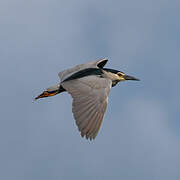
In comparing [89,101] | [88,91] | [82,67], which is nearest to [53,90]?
[82,67]

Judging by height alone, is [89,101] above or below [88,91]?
below

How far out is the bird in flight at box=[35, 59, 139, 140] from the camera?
31.1ft

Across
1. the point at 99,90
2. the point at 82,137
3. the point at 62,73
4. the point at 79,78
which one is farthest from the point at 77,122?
the point at 62,73

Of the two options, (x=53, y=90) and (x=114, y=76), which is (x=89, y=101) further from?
(x=114, y=76)

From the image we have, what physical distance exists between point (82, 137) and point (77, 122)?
0.38 meters

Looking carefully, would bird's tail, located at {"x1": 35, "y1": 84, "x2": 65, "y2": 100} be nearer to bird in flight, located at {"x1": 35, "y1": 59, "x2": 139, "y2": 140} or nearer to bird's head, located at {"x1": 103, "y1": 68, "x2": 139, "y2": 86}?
bird in flight, located at {"x1": 35, "y1": 59, "x2": 139, "y2": 140}

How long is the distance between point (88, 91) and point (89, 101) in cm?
38

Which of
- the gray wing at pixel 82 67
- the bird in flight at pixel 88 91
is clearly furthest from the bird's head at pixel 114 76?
the gray wing at pixel 82 67

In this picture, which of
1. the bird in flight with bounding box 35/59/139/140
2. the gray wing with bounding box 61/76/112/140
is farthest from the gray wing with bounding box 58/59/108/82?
the gray wing with bounding box 61/76/112/140

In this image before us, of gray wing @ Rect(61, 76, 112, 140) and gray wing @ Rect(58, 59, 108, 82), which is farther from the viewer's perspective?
gray wing @ Rect(58, 59, 108, 82)

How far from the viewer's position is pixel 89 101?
10.0 meters

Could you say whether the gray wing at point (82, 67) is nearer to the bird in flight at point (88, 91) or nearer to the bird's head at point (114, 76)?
the bird in flight at point (88, 91)

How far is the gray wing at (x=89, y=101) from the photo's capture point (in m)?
9.41

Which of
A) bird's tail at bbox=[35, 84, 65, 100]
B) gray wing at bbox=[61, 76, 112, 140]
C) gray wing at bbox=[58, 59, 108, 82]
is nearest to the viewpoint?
gray wing at bbox=[61, 76, 112, 140]
